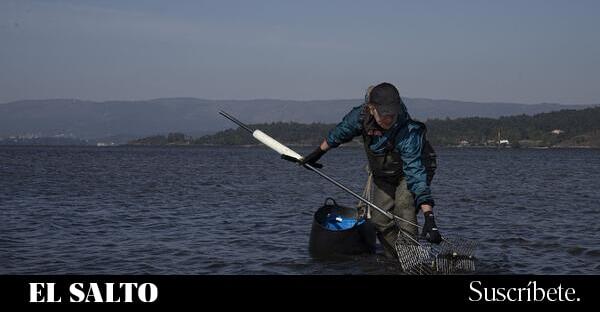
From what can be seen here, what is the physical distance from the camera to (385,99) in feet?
34.1

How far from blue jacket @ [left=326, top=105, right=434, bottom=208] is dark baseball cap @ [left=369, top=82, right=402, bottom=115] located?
1.06 ft

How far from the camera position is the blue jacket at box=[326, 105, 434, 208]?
34.4 ft

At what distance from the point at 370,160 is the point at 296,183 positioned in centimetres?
2962

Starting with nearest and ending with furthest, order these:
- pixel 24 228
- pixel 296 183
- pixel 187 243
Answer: pixel 187 243
pixel 24 228
pixel 296 183

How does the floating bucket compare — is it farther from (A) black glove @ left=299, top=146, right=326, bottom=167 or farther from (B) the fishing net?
(A) black glove @ left=299, top=146, right=326, bottom=167

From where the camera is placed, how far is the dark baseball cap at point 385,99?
1039 centimetres

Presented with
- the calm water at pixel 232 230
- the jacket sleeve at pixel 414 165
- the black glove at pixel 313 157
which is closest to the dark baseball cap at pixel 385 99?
the jacket sleeve at pixel 414 165

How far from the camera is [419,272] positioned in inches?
468

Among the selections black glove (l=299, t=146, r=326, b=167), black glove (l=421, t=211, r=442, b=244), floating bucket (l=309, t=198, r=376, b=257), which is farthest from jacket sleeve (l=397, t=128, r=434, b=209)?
floating bucket (l=309, t=198, r=376, b=257)

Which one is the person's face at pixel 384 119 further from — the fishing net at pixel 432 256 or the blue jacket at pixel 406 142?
the fishing net at pixel 432 256

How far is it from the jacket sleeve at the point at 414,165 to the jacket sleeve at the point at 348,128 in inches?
28.9
